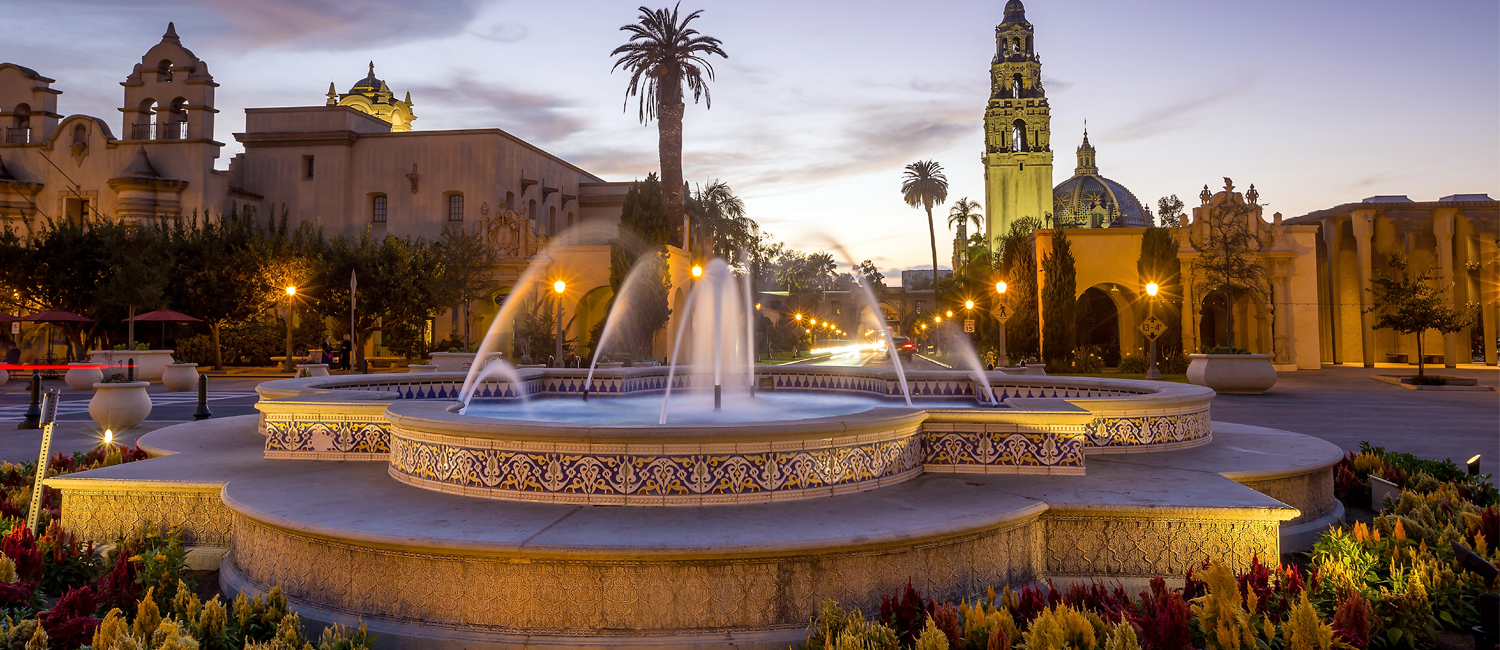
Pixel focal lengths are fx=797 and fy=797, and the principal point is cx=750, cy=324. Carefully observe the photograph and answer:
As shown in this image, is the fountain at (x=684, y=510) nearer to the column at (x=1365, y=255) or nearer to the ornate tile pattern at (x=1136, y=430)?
the ornate tile pattern at (x=1136, y=430)

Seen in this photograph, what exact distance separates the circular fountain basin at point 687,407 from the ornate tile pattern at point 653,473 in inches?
110

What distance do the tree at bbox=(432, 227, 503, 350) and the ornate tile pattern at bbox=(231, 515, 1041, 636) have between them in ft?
96.6

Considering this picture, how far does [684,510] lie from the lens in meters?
4.95

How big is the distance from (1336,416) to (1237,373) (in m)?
5.70

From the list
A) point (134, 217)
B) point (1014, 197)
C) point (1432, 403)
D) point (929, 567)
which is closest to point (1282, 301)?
point (1432, 403)

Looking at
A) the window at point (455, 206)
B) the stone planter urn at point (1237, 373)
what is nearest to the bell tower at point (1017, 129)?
the window at point (455, 206)

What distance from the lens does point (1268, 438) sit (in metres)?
8.30

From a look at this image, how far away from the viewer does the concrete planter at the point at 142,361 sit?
2478cm

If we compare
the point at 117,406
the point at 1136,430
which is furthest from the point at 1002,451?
the point at 117,406

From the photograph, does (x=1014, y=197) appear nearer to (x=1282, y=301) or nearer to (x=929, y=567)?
(x=1282, y=301)

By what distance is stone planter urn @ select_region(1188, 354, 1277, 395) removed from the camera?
69.1ft

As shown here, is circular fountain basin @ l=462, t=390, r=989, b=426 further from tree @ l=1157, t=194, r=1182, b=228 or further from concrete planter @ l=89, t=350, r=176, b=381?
tree @ l=1157, t=194, r=1182, b=228

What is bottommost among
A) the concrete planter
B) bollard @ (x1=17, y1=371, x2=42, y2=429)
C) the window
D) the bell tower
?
bollard @ (x1=17, y1=371, x2=42, y2=429)

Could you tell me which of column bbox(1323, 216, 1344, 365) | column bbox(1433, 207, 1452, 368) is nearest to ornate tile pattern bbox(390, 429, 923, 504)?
column bbox(1323, 216, 1344, 365)
